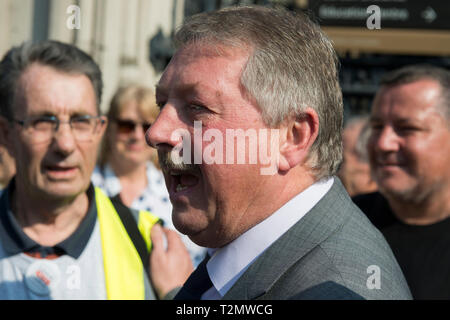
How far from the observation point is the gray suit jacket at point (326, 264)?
55.1 inches

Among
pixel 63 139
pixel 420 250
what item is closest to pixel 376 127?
pixel 420 250

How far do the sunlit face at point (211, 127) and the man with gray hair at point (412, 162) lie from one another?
67.4 inches

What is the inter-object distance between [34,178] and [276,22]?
1.30m

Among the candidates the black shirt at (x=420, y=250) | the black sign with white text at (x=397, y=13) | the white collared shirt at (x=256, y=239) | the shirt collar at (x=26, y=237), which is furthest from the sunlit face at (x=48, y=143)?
the black sign with white text at (x=397, y=13)

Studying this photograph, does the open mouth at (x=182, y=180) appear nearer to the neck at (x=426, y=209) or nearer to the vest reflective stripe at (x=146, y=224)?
the vest reflective stripe at (x=146, y=224)

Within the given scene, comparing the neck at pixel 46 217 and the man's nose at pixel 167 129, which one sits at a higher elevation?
the man's nose at pixel 167 129

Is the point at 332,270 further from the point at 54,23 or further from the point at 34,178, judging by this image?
the point at 54,23

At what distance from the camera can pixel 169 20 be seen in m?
8.99

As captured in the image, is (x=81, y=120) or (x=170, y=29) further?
(x=170, y=29)

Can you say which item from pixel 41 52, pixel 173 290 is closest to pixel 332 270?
pixel 173 290

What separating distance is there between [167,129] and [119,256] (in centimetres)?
94

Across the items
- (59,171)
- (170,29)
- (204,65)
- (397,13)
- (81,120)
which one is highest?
(170,29)

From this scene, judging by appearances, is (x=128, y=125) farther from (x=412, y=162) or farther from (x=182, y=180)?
(x=182, y=180)

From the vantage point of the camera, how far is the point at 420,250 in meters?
3.11
